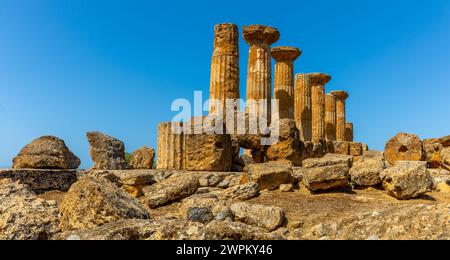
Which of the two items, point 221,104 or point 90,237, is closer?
point 90,237

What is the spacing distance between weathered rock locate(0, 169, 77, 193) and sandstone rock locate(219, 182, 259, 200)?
11.1 ft

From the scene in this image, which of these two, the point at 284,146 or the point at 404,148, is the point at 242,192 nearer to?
the point at 284,146

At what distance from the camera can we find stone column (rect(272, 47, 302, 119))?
21.2m

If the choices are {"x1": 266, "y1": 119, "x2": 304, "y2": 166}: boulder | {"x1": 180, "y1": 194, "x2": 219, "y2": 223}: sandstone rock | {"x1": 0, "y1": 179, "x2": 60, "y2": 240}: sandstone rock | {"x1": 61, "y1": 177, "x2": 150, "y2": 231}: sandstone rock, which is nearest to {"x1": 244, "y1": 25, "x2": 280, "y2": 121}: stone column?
{"x1": 266, "y1": 119, "x2": 304, "y2": 166}: boulder

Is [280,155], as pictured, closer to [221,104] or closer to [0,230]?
[221,104]

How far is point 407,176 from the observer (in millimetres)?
7688

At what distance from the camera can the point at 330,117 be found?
29.2m

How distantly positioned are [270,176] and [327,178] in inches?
45.2

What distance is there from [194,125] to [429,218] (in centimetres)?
727

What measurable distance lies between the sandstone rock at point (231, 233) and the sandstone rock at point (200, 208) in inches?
107

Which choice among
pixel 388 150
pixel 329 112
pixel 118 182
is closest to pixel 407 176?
pixel 388 150

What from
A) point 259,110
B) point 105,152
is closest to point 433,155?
point 259,110

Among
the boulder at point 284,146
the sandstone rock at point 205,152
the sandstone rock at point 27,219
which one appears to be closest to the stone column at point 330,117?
the boulder at point 284,146

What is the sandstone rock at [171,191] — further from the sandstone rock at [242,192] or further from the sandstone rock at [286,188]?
the sandstone rock at [286,188]
